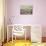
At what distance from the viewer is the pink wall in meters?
2.53

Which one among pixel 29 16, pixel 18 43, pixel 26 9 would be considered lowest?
pixel 18 43

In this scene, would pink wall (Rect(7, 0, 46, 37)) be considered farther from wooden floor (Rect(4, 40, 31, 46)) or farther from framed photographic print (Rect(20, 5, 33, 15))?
wooden floor (Rect(4, 40, 31, 46))

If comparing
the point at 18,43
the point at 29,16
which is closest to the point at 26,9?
the point at 29,16

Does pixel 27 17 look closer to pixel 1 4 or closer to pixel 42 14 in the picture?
pixel 42 14

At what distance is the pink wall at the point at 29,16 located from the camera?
8.30 feet

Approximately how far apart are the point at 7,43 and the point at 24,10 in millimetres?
737

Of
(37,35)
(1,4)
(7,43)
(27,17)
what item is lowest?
(7,43)

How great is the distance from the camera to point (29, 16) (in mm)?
2547

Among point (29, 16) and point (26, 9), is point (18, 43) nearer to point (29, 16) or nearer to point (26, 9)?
point (29, 16)

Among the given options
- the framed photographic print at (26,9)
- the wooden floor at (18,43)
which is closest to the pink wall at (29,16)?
the framed photographic print at (26,9)

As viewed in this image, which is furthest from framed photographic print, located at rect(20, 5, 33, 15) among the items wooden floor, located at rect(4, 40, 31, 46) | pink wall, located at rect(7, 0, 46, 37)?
wooden floor, located at rect(4, 40, 31, 46)

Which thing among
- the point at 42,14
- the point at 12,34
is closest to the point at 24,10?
the point at 42,14

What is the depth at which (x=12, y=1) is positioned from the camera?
252 cm

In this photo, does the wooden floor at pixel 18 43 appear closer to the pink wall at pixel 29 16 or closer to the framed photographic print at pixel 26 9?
the pink wall at pixel 29 16
